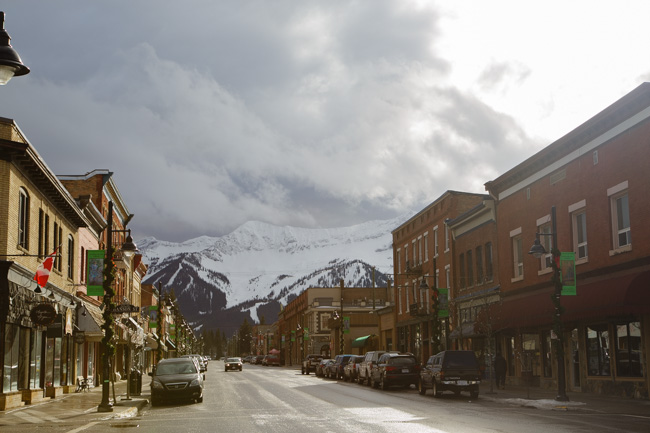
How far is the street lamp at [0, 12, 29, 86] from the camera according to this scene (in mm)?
8758

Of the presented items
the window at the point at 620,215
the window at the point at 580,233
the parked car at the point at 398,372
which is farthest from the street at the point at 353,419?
the parked car at the point at 398,372

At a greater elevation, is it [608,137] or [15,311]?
[608,137]

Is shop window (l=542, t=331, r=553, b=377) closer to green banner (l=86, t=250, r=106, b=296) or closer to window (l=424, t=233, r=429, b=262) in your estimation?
green banner (l=86, t=250, r=106, b=296)

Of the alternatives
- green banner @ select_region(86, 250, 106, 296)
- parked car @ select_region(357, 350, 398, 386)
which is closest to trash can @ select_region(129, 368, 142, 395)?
green banner @ select_region(86, 250, 106, 296)

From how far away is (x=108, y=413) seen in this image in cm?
2375

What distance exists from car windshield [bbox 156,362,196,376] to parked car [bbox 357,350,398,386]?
47.1 feet

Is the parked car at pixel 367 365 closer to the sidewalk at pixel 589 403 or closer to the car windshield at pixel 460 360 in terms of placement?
the car windshield at pixel 460 360

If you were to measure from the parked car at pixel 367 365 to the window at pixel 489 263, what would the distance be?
757cm

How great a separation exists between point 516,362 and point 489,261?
726 cm

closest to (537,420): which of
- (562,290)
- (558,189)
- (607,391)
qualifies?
(562,290)

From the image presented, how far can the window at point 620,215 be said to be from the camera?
28.6m

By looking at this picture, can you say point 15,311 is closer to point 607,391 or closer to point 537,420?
point 537,420

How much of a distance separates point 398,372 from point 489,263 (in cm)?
1002

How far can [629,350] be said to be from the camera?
28062 millimetres
